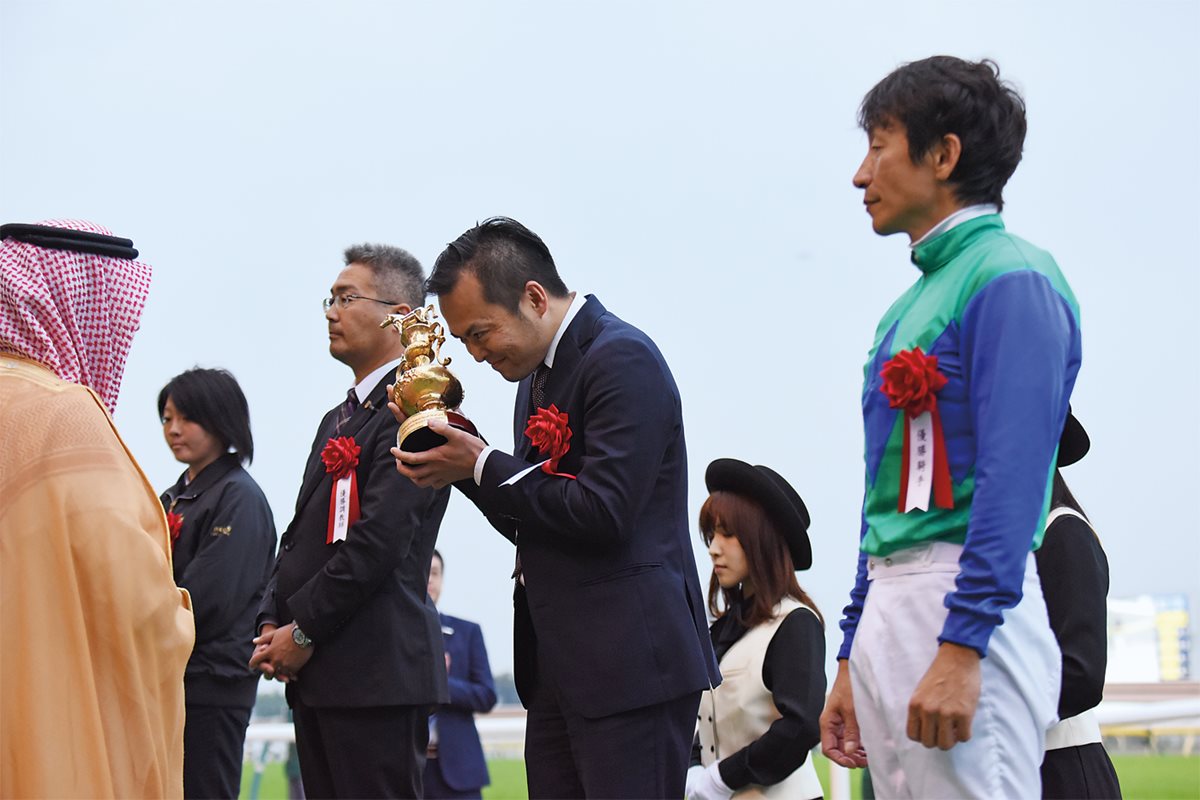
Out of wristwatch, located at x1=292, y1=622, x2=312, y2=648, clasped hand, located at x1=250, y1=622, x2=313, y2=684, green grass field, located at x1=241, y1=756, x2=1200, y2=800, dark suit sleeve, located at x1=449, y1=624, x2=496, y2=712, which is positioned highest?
wristwatch, located at x1=292, y1=622, x2=312, y2=648

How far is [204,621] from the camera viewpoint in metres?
4.25

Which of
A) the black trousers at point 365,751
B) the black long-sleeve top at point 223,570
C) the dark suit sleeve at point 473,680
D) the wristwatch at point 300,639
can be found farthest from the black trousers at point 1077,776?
the dark suit sleeve at point 473,680

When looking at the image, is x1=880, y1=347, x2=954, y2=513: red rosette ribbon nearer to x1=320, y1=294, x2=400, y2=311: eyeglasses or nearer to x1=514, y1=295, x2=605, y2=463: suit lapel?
x1=514, y1=295, x2=605, y2=463: suit lapel

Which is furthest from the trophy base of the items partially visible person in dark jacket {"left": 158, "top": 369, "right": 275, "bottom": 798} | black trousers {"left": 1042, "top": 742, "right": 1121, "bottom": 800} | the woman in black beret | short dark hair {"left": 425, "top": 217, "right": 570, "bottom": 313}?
partially visible person in dark jacket {"left": 158, "top": 369, "right": 275, "bottom": 798}

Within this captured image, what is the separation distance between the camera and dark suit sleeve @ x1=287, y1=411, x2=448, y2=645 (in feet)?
10.9

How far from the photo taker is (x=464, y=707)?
549cm

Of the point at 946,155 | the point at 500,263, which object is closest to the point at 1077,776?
the point at 946,155

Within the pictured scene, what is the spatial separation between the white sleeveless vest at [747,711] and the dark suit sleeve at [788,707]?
0.03 metres

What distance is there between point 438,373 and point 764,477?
3.96 ft

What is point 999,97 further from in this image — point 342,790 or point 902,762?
point 342,790

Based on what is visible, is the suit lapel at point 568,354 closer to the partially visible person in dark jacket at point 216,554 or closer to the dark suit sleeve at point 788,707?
the dark suit sleeve at point 788,707

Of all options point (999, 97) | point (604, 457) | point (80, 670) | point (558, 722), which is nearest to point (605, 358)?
point (604, 457)

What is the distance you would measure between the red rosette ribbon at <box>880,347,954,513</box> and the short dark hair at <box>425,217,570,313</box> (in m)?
1.04

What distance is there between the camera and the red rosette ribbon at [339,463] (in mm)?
3498
